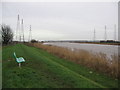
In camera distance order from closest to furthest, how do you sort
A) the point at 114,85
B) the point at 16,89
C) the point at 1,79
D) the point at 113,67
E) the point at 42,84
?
the point at 16,89 → the point at 42,84 → the point at 114,85 → the point at 1,79 → the point at 113,67

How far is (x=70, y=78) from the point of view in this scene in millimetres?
5504

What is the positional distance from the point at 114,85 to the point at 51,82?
2653mm

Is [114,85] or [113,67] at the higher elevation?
[113,67]

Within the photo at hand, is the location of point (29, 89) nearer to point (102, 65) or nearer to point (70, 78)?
point (70, 78)

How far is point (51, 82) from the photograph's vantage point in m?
4.95

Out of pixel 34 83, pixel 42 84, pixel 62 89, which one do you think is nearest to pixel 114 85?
pixel 62 89

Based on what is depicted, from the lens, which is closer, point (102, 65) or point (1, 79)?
point (1, 79)

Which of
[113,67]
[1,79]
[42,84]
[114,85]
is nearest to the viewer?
[42,84]

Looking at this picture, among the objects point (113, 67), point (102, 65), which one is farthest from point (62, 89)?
point (102, 65)

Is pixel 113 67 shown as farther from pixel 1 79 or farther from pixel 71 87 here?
pixel 1 79

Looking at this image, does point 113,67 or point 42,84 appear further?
point 113,67

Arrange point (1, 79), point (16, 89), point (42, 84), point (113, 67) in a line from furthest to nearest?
point (113, 67)
point (1, 79)
point (42, 84)
point (16, 89)

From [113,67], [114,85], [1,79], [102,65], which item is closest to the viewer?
[114,85]

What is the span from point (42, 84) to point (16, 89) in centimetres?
96
